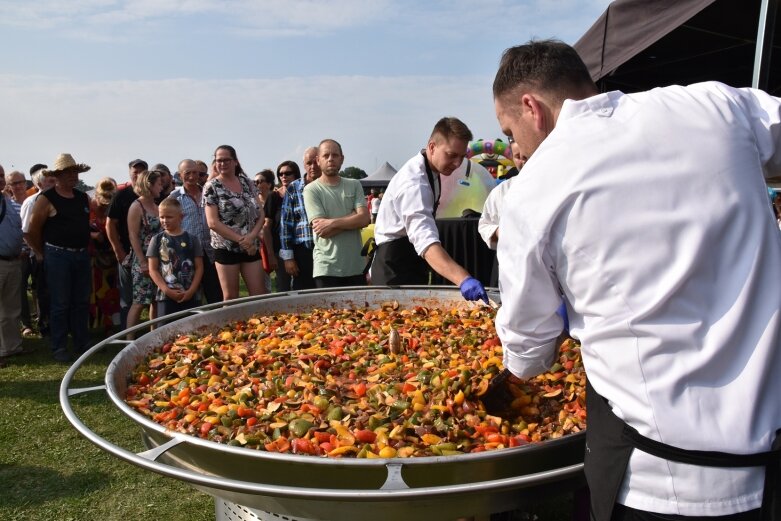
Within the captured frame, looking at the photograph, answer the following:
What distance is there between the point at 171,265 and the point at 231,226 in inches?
27.2

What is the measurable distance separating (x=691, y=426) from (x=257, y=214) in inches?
219

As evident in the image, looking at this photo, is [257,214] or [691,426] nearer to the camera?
[691,426]

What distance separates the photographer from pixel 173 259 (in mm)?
5973

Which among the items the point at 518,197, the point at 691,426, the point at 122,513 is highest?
the point at 518,197

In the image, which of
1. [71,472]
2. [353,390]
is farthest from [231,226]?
[353,390]

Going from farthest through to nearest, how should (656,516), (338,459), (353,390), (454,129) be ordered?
(454,129), (353,390), (338,459), (656,516)

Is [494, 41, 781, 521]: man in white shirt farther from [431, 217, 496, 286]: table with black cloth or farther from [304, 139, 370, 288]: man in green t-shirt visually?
[304, 139, 370, 288]: man in green t-shirt

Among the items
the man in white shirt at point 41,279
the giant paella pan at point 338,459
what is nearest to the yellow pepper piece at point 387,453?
the giant paella pan at point 338,459

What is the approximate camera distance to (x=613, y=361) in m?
1.43

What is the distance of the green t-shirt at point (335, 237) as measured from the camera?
5383 millimetres

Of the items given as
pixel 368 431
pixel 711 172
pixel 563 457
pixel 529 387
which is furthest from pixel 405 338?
pixel 711 172

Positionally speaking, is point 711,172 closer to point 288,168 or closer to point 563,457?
point 563,457

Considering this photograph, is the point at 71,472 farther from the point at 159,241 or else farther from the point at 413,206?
the point at 413,206

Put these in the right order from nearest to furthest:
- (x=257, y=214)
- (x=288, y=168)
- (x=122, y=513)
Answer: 1. (x=122, y=513)
2. (x=257, y=214)
3. (x=288, y=168)
